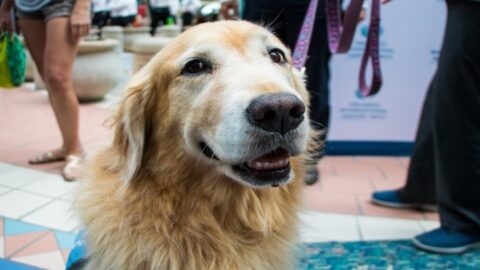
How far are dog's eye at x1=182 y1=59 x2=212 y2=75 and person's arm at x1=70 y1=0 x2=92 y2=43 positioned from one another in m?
2.01

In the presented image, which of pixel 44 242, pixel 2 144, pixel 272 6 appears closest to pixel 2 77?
pixel 2 144

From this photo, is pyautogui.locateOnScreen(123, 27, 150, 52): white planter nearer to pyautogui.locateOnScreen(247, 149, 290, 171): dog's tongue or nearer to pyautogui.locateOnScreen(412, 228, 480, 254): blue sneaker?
pyautogui.locateOnScreen(412, 228, 480, 254): blue sneaker

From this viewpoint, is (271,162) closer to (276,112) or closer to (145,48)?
(276,112)

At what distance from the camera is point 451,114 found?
2588mm

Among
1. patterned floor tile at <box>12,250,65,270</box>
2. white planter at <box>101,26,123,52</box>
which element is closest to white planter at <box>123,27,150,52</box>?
white planter at <box>101,26,123,52</box>

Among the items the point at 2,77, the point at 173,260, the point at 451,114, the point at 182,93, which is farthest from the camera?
the point at 2,77

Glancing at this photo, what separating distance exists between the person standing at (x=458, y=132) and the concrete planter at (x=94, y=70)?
484cm

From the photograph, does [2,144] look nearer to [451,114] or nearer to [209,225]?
[209,225]

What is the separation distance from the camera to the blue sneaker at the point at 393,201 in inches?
134

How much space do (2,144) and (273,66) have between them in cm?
357

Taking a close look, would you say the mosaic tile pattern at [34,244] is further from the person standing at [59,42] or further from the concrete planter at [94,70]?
the concrete planter at [94,70]

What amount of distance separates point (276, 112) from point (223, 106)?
22 centimetres

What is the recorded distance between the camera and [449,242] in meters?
2.72

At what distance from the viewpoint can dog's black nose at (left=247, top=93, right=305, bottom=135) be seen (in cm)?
140
